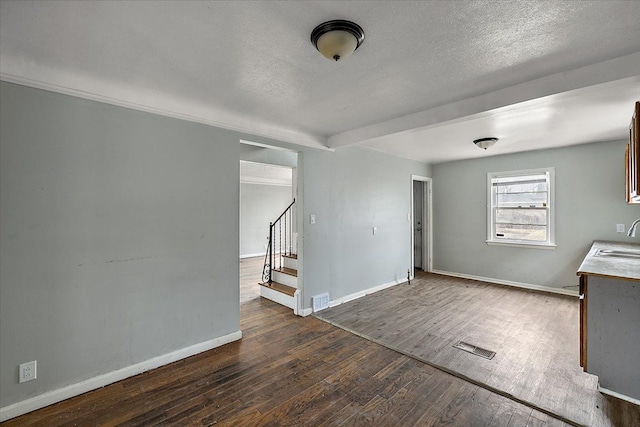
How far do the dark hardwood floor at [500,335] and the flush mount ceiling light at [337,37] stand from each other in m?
2.71

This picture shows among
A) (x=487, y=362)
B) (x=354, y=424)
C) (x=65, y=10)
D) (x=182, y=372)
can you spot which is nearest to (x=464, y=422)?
(x=354, y=424)

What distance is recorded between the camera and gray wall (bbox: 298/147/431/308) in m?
3.88

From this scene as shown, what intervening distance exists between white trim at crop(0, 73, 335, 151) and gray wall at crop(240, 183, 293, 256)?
5.18m

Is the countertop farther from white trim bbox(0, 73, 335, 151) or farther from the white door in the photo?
the white door

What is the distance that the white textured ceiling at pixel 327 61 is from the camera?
148 centimetres

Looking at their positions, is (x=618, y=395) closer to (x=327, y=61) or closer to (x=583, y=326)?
(x=583, y=326)

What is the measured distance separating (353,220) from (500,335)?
7.77 feet

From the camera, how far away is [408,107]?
2.86 meters

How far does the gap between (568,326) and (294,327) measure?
3338mm

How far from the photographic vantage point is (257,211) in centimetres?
884

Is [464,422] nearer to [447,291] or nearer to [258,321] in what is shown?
[258,321]

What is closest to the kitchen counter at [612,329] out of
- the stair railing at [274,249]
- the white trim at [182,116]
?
the white trim at [182,116]

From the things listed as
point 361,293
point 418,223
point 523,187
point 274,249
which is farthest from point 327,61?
point 418,223

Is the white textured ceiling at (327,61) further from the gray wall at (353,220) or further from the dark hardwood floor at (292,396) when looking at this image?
the dark hardwood floor at (292,396)
